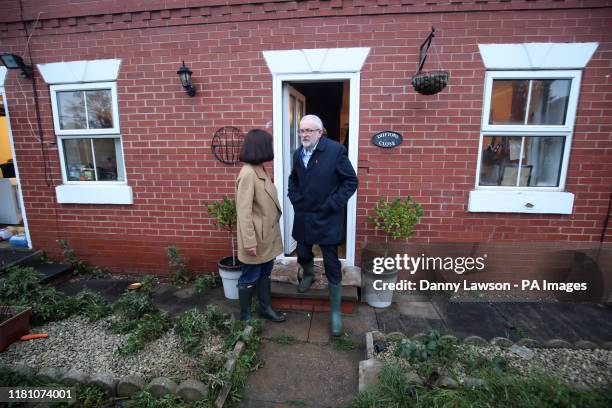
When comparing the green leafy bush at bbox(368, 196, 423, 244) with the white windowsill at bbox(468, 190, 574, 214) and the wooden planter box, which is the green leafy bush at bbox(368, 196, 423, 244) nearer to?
the white windowsill at bbox(468, 190, 574, 214)

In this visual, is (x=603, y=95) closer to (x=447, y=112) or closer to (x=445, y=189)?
(x=447, y=112)

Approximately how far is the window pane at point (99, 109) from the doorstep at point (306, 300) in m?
3.03

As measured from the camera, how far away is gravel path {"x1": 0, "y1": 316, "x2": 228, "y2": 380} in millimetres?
2244

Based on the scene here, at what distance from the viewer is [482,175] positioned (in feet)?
11.1

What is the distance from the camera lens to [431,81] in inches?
107

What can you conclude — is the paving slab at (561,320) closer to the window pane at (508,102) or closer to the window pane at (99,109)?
the window pane at (508,102)

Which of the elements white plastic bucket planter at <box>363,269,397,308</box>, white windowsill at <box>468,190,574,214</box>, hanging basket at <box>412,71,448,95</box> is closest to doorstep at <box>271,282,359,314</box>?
white plastic bucket planter at <box>363,269,397,308</box>

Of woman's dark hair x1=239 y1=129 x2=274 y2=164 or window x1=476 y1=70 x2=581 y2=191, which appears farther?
window x1=476 y1=70 x2=581 y2=191

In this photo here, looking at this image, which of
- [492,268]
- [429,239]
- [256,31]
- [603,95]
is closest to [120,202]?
[256,31]

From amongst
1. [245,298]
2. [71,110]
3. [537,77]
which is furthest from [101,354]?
[537,77]

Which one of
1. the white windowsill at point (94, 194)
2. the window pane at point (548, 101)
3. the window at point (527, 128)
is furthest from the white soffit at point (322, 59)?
the white windowsill at point (94, 194)

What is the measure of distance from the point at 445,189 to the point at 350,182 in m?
1.43

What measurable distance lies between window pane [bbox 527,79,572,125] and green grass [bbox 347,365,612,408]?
2.64 meters

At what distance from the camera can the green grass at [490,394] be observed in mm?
1744
